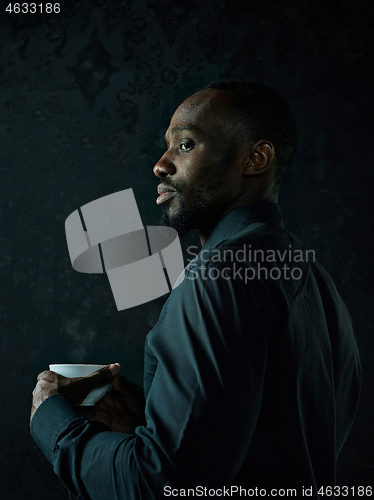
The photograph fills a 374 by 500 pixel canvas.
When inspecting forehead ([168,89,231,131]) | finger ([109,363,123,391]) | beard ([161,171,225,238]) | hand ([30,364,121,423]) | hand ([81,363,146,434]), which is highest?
forehead ([168,89,231,131])

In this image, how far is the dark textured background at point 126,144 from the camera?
1446mm

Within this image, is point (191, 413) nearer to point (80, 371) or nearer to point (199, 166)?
point (80, 371)

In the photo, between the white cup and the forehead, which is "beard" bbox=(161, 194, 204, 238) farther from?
the white cup

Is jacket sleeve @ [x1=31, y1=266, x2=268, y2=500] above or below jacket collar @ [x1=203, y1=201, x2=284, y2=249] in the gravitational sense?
below

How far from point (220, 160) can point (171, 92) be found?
2.80 feet

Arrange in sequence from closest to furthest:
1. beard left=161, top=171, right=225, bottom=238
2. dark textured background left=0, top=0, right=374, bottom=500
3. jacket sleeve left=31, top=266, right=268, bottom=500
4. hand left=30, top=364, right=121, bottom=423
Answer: jacket sleeve left=31, top=266, right=268, bottom=500, hand left=30, top=364, right=121, bottom=423, beard left=161, top=171, right=225, bottom=238, dark textured background left=0, top=0, right=374, bottom=500

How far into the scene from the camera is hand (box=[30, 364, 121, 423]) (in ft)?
2.23

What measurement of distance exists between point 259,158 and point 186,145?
14cm

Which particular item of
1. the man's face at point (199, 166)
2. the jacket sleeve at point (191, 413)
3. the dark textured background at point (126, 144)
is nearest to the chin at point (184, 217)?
the man's face at point (199, 166)

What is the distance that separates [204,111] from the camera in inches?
32.0

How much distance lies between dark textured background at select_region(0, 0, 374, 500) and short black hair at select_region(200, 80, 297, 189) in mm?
632

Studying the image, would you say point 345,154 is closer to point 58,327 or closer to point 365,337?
point 365,337

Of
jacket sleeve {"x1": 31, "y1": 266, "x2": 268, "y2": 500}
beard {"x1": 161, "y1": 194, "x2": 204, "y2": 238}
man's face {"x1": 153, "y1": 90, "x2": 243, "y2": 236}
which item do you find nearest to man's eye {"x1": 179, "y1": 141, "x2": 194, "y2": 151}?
man's face {"x1": 153, "y1": 90, "x2": 243, "y2": 236}

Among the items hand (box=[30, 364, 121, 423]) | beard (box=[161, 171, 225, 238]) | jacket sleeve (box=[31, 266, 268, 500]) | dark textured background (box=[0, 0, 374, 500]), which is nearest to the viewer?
jacket sleeve (box=[31, 266, 268, 500])
